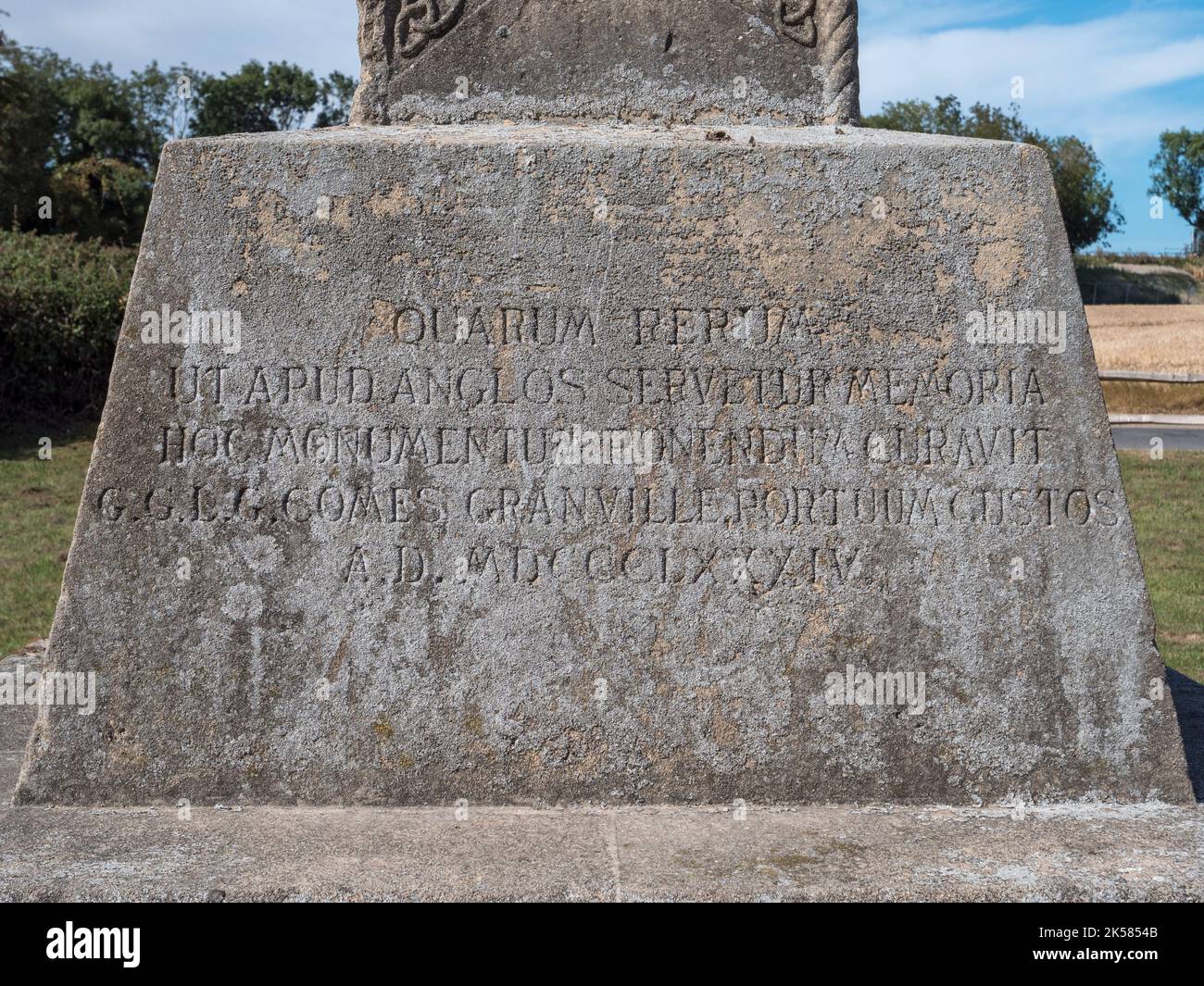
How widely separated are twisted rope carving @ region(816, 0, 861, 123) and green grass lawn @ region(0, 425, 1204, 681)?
3712 mm

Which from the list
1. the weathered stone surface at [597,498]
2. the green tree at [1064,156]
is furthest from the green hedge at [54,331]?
the green tree at [1064,156]

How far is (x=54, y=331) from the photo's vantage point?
14.4 metres

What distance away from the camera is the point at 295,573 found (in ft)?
→ 10.3

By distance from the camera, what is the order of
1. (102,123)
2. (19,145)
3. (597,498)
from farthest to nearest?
(102,123), (19,145), (597,498)

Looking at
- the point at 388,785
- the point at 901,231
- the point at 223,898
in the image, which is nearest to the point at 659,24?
the point at 901,231

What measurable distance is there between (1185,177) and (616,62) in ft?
232

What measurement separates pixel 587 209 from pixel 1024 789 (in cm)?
190

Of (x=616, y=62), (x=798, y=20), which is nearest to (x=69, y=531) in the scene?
(x=616, y=62)

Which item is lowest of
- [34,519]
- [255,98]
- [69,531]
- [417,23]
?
[69,531]

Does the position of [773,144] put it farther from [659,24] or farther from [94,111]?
[94,111]

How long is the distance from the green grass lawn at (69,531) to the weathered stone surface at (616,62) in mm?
3834

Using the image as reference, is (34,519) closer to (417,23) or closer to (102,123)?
(417,23)

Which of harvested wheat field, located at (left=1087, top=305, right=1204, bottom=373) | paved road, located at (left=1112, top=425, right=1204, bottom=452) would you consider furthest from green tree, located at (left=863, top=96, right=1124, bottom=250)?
paved road, located at (left=1112, top=425, right=1204, bottom=452)

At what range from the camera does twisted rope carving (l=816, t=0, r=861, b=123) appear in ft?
11.6
